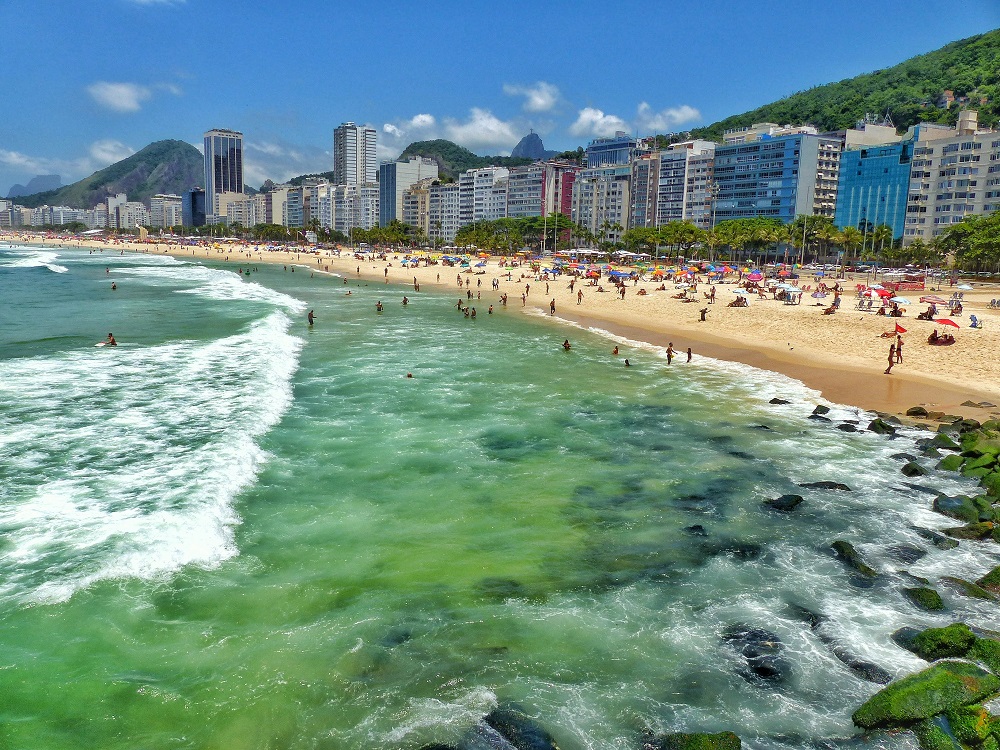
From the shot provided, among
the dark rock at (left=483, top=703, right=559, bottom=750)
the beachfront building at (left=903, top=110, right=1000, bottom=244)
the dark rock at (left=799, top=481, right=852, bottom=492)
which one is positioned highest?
the beachfront building at (left=903, top=110, right=1000, bottom=244)

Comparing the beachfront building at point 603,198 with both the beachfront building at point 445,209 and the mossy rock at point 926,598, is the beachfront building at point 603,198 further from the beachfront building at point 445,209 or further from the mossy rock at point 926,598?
the mossy rock at point 926,598

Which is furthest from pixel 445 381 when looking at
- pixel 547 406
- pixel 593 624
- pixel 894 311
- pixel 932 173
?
pixel 932 173

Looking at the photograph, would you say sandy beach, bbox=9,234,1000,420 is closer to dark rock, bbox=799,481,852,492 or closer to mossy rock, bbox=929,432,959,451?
mossy rock, bbox=929,432,959,451

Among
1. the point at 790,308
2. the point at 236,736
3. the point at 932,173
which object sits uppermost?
the point at 932,173

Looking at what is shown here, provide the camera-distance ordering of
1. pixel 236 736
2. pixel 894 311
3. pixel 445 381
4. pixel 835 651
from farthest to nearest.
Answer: pixel 894 311 < pixel 445 381 < pixel 835 651 < pixel 236 736

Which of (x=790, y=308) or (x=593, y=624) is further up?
(x=790, y=308)

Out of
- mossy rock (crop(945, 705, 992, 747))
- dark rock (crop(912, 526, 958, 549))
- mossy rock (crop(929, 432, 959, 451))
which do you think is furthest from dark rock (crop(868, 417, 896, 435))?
mossy rock (crop(945, 705, 992, 747))

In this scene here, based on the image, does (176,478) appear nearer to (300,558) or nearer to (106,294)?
(300,558)
